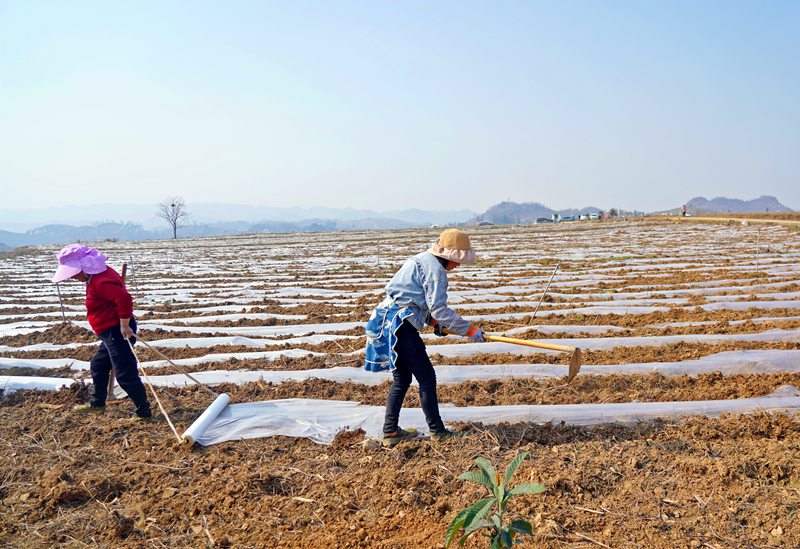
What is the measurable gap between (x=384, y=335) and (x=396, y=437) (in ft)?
2.33

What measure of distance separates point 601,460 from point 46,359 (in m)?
5.68

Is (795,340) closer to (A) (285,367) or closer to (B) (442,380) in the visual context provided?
(B) (442,380)

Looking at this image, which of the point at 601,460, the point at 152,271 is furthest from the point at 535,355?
the point at 152,271

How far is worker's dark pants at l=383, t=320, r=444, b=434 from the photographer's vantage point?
129 inches

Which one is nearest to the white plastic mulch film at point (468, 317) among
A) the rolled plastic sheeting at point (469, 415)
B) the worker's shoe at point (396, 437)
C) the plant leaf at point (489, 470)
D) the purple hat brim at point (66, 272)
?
the rolled plastic sheeting at point (469, 415)

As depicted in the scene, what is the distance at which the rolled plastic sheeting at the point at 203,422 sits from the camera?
11.5 ft

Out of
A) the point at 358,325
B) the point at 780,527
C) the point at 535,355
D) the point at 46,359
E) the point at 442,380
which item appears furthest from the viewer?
the point at 358,325

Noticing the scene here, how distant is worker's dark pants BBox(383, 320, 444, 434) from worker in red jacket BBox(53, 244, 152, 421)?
1.99 metres

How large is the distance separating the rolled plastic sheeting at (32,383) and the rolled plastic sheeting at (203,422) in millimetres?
1820

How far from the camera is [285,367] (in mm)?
5211

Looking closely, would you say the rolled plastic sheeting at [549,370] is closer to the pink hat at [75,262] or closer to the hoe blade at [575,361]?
the hoe blade at [575,361]

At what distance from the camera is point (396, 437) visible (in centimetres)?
346

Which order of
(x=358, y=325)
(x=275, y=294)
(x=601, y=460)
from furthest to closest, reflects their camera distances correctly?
(x=275, y=294), (x=358, y=325), (x=601, y=460)

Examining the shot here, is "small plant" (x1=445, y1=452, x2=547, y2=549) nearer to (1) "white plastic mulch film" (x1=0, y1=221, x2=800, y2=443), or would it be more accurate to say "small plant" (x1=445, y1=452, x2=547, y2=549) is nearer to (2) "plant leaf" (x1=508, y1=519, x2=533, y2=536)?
(2) "plant leaf" (x1=508, y1=519, x2=533, y2=536)
